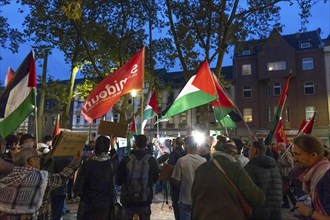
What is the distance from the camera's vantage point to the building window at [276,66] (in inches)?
1667

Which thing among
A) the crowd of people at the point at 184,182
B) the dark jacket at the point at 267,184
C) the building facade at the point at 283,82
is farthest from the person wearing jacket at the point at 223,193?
the building facade at the point at 283,82

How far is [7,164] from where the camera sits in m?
4.12

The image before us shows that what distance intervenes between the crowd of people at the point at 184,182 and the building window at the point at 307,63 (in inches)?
1501

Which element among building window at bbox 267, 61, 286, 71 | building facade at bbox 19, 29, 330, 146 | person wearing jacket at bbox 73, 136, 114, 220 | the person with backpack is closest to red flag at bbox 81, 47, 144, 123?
the person with backpack

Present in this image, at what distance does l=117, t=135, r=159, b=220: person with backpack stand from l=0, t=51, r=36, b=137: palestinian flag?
6.45ft

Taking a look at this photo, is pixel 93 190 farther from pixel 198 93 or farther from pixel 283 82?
pixel 283 82

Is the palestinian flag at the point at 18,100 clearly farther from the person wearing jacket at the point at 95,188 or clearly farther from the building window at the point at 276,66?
the building window at the point at 276,66

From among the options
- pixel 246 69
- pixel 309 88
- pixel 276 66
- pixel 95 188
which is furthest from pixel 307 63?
pixel 95 188

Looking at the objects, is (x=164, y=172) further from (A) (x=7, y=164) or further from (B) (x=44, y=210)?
(A) (x=7, y=164)

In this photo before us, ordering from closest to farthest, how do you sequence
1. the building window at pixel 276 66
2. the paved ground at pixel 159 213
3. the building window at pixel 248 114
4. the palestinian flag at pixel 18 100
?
the palestinian flag at pixel 18 100 → the paved ground at pixel 159 213 → the building window at pixel 276 66 → the building window at pixel 248 114

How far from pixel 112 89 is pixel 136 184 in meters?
2.57

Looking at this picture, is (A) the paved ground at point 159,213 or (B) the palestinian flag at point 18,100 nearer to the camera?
(B) the palestinian flag at point 18,100

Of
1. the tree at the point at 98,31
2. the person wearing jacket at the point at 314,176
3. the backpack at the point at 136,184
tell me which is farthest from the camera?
the tree at the point at 98,31

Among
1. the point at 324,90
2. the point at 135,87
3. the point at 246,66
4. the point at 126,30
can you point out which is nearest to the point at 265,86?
the point at 246,66
